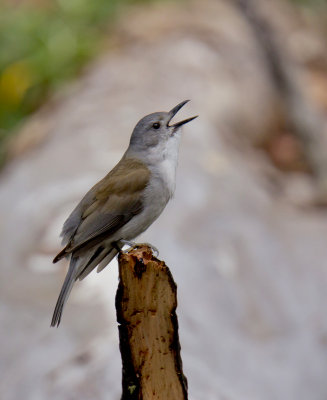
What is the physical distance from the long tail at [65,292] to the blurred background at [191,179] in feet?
3.38

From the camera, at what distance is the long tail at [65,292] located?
467 cm

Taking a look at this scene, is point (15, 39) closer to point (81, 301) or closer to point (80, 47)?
point (80, 47)

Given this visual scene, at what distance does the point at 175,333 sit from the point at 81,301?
222 cm

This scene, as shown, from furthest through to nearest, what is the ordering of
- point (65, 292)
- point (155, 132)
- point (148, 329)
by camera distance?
point (155, 132) < point (65, 292) < point (148, 329)

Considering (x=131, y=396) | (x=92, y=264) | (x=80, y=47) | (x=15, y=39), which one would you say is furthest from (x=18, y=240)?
(x=15, y=39)

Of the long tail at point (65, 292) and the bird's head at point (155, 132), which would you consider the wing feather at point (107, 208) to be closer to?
the long tail at point (65, 292)

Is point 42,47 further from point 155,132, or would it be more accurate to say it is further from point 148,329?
point 148,329

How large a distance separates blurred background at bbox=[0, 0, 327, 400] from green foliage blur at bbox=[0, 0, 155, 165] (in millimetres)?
26

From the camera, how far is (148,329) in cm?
459

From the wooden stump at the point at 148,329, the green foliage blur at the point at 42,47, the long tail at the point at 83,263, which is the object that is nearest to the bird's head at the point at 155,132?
the long tail at the point at 83,263

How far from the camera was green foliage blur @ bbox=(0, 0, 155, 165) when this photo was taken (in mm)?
11945

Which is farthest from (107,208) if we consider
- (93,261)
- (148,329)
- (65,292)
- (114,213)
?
(148,329)

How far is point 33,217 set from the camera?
7828mm

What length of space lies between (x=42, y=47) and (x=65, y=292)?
27.1 ft
